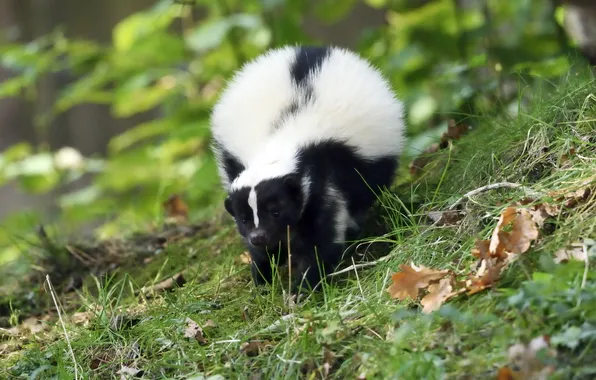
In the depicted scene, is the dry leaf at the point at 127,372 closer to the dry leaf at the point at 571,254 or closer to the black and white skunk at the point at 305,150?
the black and white skunk at the point at 305,150

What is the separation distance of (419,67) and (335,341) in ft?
15.7

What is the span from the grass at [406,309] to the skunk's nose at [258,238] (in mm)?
282

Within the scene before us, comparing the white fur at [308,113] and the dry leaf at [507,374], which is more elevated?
the white fur at [308,113]

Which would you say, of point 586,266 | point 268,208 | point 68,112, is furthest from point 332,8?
point 68,112

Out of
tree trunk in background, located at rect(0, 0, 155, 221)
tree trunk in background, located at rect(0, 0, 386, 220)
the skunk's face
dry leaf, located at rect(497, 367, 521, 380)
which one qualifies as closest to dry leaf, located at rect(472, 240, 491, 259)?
dry leaf, located at rect(497, 367, 521, 380)

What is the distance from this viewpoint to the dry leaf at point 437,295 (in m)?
3.33

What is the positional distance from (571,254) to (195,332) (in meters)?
1.89

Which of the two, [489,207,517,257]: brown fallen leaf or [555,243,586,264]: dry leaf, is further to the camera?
[489,207,517,257]: brown fallen leaf

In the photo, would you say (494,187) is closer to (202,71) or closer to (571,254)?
(571,254)

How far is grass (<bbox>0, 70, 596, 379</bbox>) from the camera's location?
290 cm

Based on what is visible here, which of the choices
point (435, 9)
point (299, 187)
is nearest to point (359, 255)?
point (299, 187)

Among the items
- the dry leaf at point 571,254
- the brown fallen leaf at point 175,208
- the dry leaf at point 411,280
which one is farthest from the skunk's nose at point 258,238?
the brown fallen leaf at point 175,208

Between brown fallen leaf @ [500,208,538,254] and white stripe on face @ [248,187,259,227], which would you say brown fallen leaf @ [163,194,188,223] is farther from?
brown fallen leaf @ [500,208,538,254]

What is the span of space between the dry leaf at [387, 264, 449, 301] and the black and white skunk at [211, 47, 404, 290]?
2.43 ft
